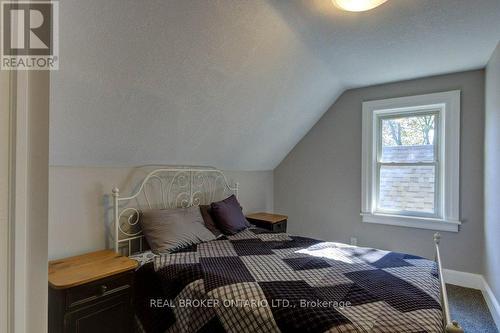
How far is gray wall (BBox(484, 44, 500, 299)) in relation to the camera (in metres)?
2.37

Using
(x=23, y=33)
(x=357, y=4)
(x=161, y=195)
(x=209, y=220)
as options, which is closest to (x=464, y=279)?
(x=209, y=220)

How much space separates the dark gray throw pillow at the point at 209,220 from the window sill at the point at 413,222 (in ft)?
6.76

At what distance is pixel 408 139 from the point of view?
339 centimetres

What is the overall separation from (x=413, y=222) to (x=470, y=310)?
39.8 inches

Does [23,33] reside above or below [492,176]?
above

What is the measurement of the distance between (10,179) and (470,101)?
12.8 ft

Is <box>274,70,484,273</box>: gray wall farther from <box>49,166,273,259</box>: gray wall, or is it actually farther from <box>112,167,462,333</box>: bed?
<box>49,166,273,259</box>: gray wall

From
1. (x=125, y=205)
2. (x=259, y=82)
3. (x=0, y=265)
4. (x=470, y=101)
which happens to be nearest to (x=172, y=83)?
(x=259, y=82)

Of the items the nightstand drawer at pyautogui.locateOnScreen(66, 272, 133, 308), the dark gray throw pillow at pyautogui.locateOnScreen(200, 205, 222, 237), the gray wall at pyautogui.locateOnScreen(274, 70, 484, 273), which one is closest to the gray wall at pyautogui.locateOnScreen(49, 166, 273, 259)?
the nightstand drawer at pyautogui.locateOnScreen(66, 272, 133, 308)

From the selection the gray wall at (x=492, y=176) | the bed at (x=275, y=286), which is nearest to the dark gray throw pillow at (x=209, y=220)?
the bed at (x=275, y=286)

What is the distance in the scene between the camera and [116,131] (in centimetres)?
207

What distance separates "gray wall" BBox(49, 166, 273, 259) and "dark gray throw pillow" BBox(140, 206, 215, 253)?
0.34 meters

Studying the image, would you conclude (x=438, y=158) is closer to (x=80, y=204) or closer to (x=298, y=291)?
(x=298, y=291)

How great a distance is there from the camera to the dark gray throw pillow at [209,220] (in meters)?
2.68
